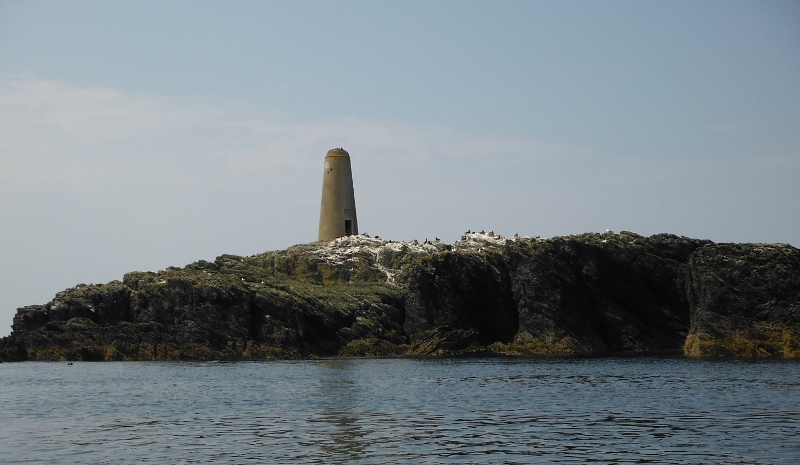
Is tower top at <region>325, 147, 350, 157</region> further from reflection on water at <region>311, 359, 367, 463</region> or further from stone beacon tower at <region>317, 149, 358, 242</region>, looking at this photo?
reflection on water at <region>311, 359, 367, 463</region>

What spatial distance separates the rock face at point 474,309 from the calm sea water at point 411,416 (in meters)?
12.2

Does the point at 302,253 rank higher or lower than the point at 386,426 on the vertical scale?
higher

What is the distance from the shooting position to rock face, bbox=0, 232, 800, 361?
71875 millimetres

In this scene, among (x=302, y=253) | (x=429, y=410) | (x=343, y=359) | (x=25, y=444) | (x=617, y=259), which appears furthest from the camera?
(x=302, y=253)

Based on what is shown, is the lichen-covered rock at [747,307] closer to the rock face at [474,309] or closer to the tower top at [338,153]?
the rock face at [474,309]

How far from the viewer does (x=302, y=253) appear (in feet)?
354

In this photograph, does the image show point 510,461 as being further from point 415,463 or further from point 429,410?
point 429,410

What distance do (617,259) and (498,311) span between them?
1258 cm

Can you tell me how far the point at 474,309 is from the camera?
89.0 metres

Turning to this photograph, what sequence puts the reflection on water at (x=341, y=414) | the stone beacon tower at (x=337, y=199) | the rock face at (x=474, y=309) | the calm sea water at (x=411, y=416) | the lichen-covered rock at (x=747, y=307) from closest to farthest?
the calm sea water at (x=411, y=416) → the reflection on water at (x=341, y=414) → the lichen-covered rock at (x=747, y=307) → the rock face at (x=474, y=309) → the stone beacon tower at (x=337, y=199)

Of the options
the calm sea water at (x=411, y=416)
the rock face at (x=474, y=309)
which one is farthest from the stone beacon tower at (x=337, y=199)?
the calm sea water at (x=411, y=416)

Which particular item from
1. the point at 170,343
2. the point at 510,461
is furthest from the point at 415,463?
the point at 170,343

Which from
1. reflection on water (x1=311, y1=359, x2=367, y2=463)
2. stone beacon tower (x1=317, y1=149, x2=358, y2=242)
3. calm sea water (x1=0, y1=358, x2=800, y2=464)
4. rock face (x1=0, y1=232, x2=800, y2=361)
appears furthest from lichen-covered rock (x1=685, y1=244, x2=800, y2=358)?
stone beacon tower (x1=317, y1=149, x2=358, y2=242)

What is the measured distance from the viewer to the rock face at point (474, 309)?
71875 millimetres
